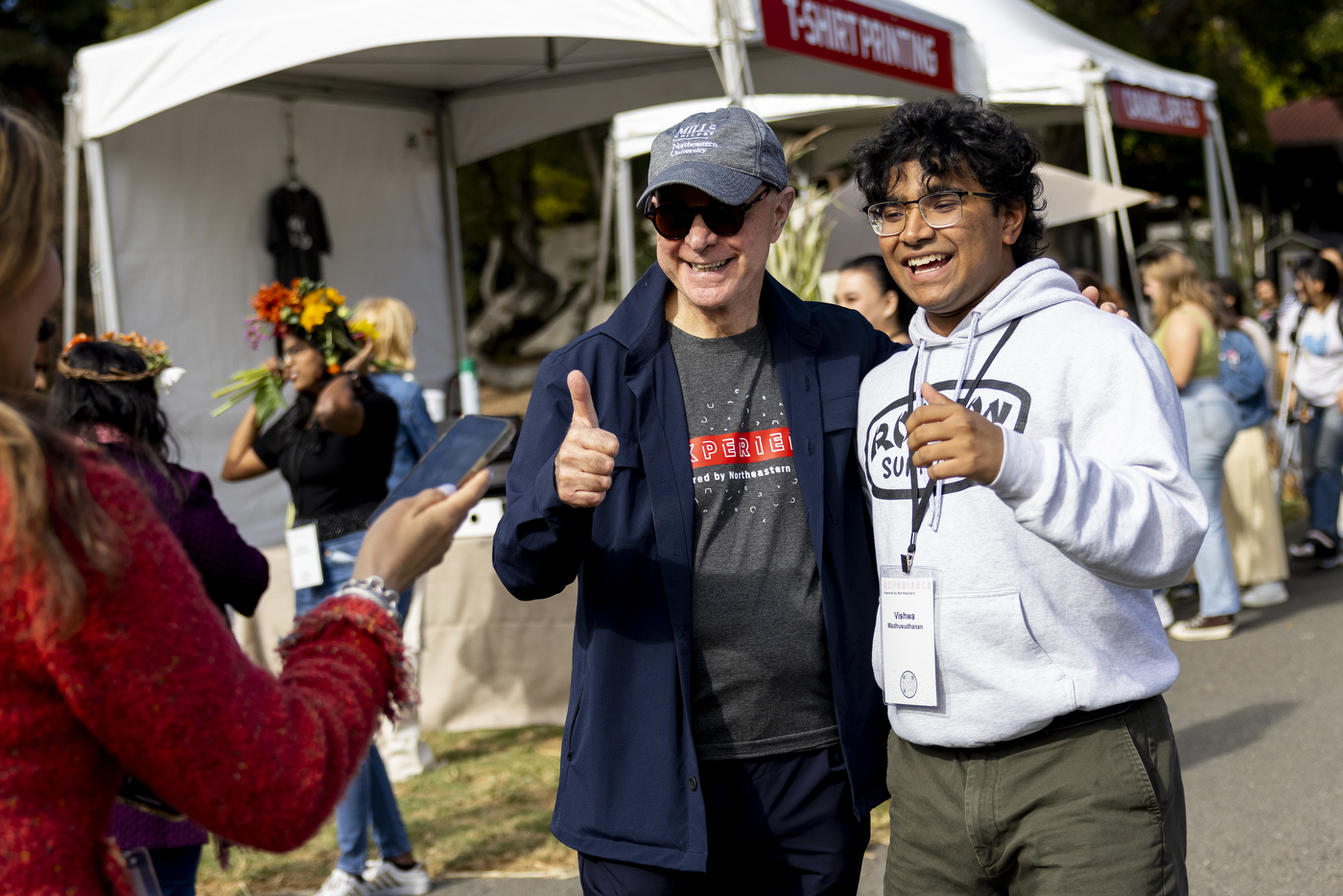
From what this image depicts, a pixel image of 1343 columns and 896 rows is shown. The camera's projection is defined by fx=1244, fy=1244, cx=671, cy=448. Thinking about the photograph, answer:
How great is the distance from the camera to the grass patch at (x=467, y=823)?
14.4 feet

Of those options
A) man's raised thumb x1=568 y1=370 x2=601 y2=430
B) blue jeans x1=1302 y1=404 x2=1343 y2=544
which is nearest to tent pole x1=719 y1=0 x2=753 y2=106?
man's raised thumb x1=568 y1=370 x2=601 y2=430

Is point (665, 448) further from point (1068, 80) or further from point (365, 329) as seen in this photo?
point (1068, 80)

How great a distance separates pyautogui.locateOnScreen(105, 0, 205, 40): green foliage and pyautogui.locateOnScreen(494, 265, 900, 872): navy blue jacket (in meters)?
22.5

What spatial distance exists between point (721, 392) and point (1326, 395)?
748 cm

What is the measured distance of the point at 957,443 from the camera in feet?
5.54

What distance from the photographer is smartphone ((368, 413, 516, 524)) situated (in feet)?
5.30

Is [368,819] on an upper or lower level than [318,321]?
lower

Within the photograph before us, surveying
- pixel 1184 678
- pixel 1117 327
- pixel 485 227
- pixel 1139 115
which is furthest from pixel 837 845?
pixel 485 227

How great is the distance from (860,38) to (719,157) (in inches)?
170

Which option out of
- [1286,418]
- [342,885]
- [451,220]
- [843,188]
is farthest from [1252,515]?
[451,220]

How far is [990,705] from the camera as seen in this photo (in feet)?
6.40

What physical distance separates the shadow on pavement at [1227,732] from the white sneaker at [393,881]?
3.00 metres

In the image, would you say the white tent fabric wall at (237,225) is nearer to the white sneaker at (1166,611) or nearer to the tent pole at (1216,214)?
the white sneaker at (1166,611)

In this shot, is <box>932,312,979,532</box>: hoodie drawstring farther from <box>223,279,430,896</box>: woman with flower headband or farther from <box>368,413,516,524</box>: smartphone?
<box>223,279,430,896</box>: woman with flower headband
